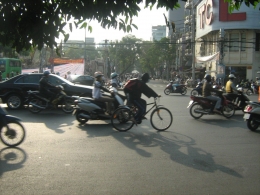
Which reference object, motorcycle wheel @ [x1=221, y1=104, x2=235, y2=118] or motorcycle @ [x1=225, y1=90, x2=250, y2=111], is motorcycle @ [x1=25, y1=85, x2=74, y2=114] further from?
motorcycle @ [x1=225, y1=90, x2=250, y2=111]

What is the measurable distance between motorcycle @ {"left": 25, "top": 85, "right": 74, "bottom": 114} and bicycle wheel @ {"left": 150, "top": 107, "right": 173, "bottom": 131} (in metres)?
4.82

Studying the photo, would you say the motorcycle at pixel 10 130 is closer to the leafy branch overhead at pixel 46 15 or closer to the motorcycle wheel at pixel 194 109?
the leafy branch overhead at pixel 46 15

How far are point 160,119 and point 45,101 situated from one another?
561 cm

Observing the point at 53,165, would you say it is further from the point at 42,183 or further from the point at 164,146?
the point at 164,146

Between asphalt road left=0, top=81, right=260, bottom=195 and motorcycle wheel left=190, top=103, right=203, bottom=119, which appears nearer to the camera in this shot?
asphalt road left=0, top=81, right=260, bottom=195

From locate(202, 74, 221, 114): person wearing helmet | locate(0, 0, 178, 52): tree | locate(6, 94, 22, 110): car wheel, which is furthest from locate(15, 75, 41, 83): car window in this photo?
locate(0, 0, 178, 52): tree

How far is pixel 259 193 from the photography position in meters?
5.38

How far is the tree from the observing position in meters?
4.73

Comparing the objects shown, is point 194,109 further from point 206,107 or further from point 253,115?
point 253,115

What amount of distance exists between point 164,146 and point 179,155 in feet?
3.15

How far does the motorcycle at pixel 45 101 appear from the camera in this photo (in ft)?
47.6

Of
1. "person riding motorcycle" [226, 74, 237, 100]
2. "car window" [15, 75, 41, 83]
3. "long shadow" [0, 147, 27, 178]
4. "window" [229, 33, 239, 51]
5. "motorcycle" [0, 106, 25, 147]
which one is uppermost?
"window" [229, 33, 239, 51]

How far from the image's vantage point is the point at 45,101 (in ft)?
47.8

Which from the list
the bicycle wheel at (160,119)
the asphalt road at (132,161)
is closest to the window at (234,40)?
the asphalt road at (132,161)
